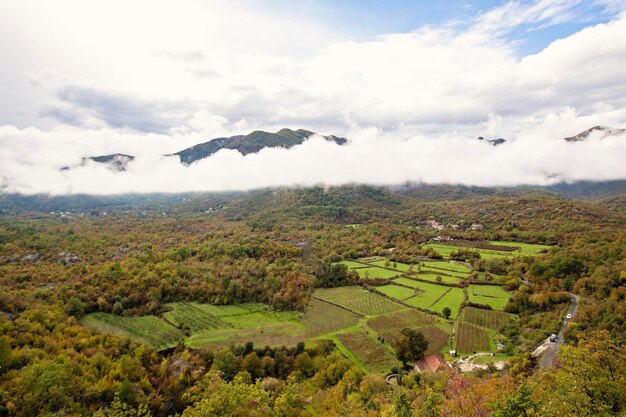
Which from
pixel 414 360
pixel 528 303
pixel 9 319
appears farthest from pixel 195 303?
pixel 528 303

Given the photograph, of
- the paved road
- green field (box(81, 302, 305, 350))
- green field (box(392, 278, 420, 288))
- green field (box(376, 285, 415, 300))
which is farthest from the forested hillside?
the paved road

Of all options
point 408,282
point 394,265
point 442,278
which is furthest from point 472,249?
point 408,282

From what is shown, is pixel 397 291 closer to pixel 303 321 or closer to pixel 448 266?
pixel 448 266

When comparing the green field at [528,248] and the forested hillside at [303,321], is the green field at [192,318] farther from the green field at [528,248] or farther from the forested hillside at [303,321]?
the green field at [528,248]

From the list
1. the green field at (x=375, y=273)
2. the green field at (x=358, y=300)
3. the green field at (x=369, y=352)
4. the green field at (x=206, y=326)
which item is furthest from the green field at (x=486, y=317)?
the green field at (x=206, y=326)

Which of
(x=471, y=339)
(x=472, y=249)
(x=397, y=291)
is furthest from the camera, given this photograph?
(x=472, y=249)

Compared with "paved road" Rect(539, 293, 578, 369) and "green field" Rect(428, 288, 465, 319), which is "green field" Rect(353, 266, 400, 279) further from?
"paved road" Rect(539, 293, 578, 369)

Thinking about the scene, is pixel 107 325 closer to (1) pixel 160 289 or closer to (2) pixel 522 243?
(1) pixel 160 289

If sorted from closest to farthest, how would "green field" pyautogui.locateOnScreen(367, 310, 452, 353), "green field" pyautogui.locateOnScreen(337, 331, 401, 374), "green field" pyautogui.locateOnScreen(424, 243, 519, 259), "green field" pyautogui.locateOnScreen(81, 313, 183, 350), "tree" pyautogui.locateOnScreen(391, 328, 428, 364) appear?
"tree" pyautogui.locateOnScreen(391, 328, 428, 364) < "green field" pyautogui.locateOnScreen(337, 331, 401, 374) < "green field" pyautogui.locateOnScreen(367, 310, 452, 353) < "green field" pyautogui.locateOnScreen(81, 313, 183, 350) < "green field" pyautogui.locateOnScreen(424, 243, 519, 259)
